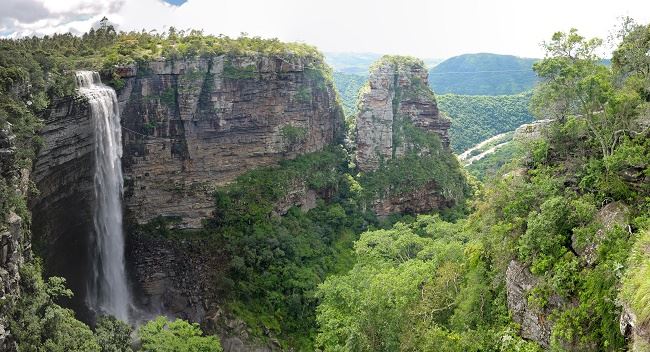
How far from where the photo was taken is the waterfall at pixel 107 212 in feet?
105

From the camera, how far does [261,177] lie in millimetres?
40719

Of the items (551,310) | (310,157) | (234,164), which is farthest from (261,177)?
(551,310)

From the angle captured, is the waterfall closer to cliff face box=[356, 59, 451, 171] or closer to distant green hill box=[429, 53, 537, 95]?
cliff face box=[356, 59, 451, 171]

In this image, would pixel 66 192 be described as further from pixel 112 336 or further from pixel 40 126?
pixel 112 336

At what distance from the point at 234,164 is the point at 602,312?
99.2 feet

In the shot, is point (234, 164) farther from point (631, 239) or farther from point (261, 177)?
point (631, 239)

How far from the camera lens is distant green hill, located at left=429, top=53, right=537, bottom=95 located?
123 m

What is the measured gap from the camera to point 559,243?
15.8m

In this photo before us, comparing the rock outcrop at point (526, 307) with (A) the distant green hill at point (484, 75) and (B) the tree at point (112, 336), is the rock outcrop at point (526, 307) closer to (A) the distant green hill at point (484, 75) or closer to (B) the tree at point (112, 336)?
(B) the tree at point (112, 336)

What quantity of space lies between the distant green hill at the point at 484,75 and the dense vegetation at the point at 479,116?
2154 centimetres

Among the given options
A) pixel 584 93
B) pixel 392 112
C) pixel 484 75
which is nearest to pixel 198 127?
pixel 392 112

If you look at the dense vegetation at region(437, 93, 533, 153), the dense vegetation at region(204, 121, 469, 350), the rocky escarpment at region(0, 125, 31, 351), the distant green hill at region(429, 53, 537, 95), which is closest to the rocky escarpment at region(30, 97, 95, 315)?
the rocky escarpment at region(0, 125, 31, 351)

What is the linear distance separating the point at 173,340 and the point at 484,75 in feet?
404

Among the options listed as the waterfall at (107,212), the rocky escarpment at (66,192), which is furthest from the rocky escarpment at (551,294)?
the waterfall at (107,212)
